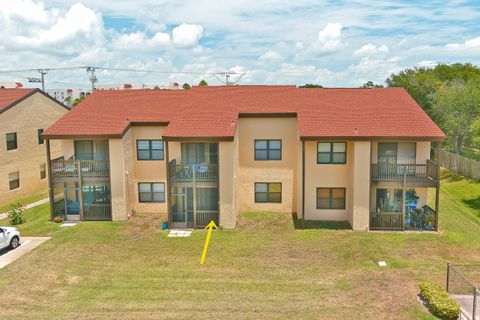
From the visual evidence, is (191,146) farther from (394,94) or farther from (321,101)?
(394,94)

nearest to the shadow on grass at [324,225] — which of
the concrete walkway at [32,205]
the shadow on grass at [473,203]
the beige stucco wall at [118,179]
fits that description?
the shadow on grass at [473,203]

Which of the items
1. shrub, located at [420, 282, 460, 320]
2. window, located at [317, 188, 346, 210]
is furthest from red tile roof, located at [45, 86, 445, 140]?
shrub, located at [420, 282, 460, 320]

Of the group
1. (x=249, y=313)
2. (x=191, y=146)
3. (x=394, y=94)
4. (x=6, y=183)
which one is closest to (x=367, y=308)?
(x=249, y=313)

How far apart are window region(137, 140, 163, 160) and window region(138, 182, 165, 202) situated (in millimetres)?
1835

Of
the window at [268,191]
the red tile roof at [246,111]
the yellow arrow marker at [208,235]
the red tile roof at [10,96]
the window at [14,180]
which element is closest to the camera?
the yellow arrow marker at [208,235]

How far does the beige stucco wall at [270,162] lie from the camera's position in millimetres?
27484

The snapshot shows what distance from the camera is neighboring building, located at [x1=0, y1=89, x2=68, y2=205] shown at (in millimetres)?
32375

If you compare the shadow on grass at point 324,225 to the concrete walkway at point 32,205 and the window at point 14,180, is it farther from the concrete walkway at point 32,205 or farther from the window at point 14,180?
the window at point 14,180

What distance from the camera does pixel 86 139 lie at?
26.5m

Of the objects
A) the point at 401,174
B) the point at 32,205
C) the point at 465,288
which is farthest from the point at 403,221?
the point at 32,205

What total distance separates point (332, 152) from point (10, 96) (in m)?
26.0

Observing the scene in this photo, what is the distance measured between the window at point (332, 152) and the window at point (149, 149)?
33.9 ft

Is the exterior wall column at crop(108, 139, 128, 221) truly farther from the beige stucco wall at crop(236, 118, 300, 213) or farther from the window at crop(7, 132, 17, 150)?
the window at crop(7, 132, 17, 150)

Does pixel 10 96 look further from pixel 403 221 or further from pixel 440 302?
pixel 440 302
